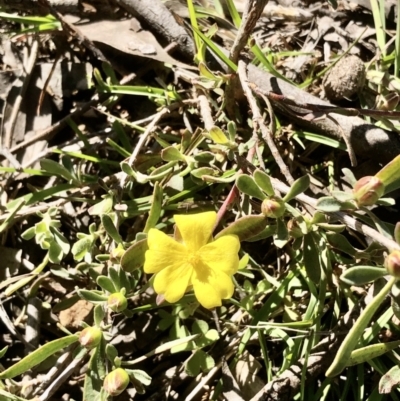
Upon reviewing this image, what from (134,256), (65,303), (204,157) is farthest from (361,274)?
(65,303)

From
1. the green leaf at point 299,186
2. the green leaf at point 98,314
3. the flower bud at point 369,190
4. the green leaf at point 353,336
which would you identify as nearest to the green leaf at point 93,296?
the green leaf at point 98,314

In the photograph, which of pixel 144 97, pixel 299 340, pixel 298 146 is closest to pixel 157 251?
pixel 299 340

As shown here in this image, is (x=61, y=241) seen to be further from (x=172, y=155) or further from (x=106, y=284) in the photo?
(x=172, y=155)

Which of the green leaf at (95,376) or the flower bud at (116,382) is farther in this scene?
the green leaf at (95,376)

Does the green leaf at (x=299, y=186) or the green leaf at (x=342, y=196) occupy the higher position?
the green leaf at (x=342, y=196)

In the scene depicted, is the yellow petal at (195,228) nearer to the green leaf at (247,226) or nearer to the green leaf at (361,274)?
the green leaf at (247,226)

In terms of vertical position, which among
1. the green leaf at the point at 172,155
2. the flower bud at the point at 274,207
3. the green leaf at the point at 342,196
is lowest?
the green leaf at the point at 172,155

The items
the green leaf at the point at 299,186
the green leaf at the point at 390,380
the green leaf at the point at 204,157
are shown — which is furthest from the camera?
the green leaf at the point at 204,157
